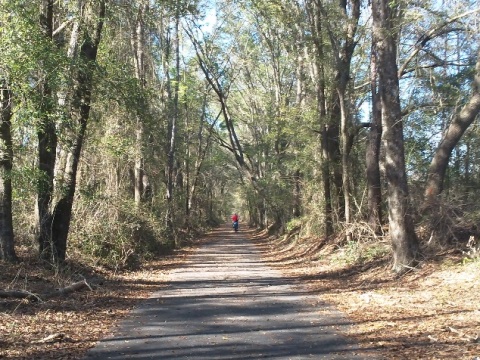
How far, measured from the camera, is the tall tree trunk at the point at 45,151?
10211mm

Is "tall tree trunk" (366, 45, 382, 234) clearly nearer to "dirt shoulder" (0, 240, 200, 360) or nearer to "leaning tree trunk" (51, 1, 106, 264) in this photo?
"dirt shoulder" (0, 240, 200, 360)

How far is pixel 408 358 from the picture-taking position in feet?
19.7

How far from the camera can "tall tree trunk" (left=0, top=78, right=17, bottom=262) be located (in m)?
10.6

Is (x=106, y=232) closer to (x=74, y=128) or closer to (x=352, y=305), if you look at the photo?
(x=74, y=128)

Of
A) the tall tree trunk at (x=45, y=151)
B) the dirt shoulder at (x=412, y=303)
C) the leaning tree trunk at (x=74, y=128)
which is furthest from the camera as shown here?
the leaning tree trunk at (x=74, y=128)

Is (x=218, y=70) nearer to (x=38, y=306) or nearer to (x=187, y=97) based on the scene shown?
(x=187, y=97)

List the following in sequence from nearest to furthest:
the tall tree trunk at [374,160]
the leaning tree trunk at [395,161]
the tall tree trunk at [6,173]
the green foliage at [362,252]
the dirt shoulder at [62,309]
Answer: the dirt shoulder at [62,309] → the tall tree trunk at [6,173] → the leaning tree trunk at [395,161] → the green foliage at [362,252] → the tall tree trunk at [374,160]

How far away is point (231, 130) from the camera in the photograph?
3044 centimetres

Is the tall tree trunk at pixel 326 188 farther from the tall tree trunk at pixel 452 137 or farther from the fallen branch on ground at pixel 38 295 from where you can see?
the fallen branch on ground at pixel 38 295

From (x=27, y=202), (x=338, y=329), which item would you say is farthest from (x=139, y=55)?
(x=338, y=329)

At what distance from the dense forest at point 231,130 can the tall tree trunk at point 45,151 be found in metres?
0.04

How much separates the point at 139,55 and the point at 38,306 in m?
15.8

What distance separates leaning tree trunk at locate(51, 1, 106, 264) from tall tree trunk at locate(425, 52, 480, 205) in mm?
9253

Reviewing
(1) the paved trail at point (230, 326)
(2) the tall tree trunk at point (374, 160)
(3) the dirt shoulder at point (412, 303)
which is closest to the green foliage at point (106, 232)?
(1) the paved trail at point (230, 326)
